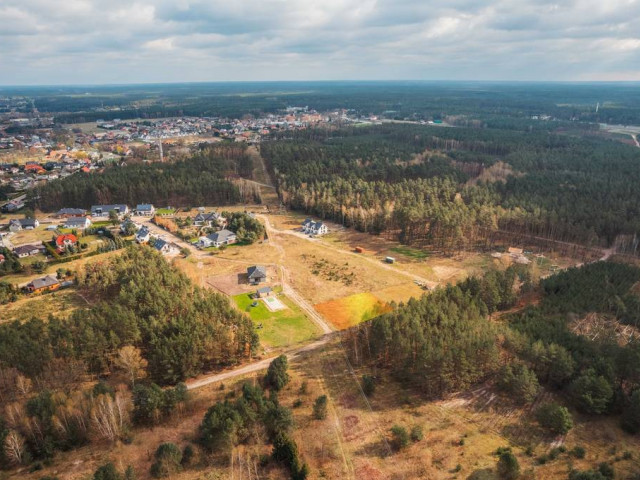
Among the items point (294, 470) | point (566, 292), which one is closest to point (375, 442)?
point (294, 470)

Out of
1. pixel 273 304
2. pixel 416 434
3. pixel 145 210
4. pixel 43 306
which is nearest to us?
pixel 416 434

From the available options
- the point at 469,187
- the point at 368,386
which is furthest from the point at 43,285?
the point at 469,187

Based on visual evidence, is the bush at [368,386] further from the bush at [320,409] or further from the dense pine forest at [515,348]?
the bush at [320,409]

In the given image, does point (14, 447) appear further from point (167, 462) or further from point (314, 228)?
point (314, 228)

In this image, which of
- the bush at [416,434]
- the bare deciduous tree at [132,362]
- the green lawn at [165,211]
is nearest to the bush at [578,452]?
the bush at [416,434]

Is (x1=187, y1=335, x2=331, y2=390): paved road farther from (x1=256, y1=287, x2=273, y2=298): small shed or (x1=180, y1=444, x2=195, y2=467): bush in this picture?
(x1=256, y1=287, x2=273, y2=298): small shed

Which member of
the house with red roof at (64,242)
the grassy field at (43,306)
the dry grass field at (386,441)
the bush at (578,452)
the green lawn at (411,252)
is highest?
the house with red roof at (64,242)

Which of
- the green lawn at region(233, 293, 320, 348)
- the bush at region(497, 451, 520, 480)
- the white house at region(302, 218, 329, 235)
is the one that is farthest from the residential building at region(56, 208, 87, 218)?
the bush at region(497, 451, 520, 480)
